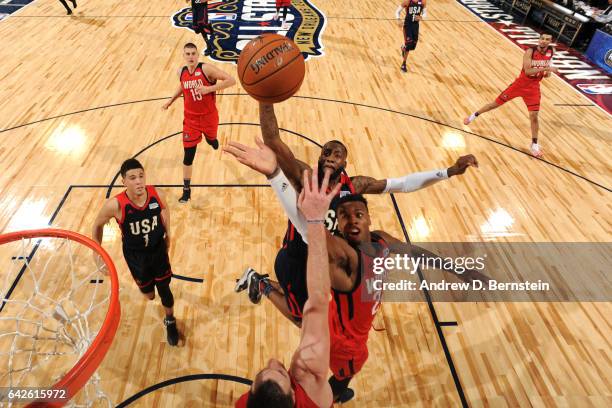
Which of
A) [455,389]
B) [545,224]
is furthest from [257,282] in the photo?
[545,224]

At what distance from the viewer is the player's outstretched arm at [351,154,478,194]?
2999 millimetres

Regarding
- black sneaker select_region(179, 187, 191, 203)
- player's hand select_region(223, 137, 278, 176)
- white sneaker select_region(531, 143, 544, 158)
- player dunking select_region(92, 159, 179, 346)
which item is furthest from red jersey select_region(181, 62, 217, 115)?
white sneaker select_region(531, 143, 544, 158)

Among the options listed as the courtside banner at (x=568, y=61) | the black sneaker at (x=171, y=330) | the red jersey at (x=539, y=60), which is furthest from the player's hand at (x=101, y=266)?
the courtside banner at (x=568, y=61)

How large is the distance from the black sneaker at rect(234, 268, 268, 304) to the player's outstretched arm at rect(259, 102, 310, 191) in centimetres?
112

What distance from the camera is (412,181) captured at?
10.5 feet

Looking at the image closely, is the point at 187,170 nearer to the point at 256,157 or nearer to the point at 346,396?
the point at 256,157

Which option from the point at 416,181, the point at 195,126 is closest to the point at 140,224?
the point at 195,126

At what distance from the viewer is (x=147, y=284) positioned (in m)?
3.08

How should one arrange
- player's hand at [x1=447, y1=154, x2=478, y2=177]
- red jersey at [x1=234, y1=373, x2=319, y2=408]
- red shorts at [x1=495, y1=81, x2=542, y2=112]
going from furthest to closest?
red shorts at [x1=495, y1=81, x2=542, y2=112] < player's hand at [x1=447, y1=154, x2=478, y2=177] < red jersey at [x1=234, y1=373, x2=319, y2=408]

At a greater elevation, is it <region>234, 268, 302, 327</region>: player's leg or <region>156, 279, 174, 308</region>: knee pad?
<region>156, 279, 174, 308</region>: knee pad

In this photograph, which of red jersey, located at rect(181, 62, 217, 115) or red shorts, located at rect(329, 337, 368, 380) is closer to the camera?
red shorts, located at rect(329, 337, 368, 380)

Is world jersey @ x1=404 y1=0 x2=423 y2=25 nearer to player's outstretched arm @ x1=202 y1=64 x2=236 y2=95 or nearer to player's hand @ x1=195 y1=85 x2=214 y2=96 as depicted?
player's outstretched arm @ x1=202 y1=64 x2=236 y2=95

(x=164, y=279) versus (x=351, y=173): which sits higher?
(x=164, y=279)

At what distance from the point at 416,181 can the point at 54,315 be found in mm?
3345
